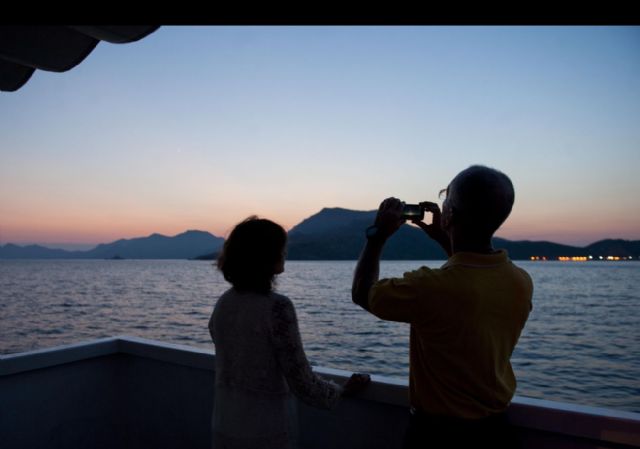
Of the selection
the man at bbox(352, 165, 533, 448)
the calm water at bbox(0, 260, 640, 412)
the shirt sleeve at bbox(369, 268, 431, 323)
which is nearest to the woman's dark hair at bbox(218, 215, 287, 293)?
the man at bbox(352, 165, 533, 448)

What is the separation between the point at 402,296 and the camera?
1.12 m

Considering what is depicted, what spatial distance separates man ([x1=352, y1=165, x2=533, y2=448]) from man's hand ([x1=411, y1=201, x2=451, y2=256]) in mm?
251

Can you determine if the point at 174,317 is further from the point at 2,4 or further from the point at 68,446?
the point at 2,4

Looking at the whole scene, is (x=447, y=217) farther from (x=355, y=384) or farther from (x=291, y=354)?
(x=355, y=384)

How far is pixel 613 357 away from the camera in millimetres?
18812

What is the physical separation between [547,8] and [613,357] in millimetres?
22247

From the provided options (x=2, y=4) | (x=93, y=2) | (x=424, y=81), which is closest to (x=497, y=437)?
(x=93, y=2)

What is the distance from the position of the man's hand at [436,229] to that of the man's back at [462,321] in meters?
0.32

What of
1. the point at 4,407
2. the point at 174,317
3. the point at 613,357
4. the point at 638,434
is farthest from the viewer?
Answer: the point at 174,317

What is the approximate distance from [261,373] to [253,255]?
359 millimetres

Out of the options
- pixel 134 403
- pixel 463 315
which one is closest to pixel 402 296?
pixel 463 315

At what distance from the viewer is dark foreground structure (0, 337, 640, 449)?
1.92 metres

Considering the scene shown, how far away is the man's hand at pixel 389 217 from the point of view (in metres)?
1.29

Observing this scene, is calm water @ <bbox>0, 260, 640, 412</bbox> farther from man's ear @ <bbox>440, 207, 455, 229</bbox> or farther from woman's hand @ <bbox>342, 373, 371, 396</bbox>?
man's ear @ <bbox>440, 207, 455, 229</bbox>
